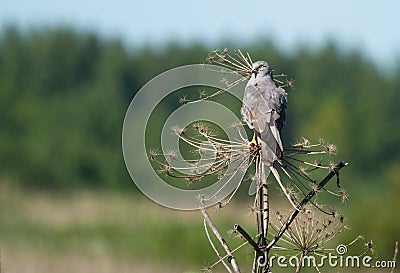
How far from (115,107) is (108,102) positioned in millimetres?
354

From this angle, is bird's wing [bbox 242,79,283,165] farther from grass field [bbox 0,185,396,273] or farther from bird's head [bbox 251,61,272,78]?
grass field [bbox 0,185,396,273]

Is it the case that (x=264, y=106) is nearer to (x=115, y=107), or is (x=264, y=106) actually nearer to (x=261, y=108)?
(x=261, y=108)

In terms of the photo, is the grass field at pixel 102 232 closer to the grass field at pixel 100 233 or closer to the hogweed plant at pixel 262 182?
the grass field at pixel 100 233

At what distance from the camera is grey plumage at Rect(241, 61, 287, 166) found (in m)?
3.77

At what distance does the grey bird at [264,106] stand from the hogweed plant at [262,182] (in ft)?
0.83

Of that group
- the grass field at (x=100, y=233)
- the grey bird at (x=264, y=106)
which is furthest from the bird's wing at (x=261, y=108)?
the grass field at (x=100, y=233)

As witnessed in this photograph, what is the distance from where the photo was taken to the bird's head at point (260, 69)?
3.47 m

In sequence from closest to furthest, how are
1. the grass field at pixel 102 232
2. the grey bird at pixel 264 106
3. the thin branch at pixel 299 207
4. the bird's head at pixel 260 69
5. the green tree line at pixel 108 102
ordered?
1. the thin branch at pixel 299 207
2. the bird's head at pixel 260 69
3. the grey bird at pixel 264 106
4. the grass field at pixel 102 232
5. the green tree line at pixel 108 102

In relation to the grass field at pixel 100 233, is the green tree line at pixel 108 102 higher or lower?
higher

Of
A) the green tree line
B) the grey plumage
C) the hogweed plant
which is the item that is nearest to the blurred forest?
the green tree line

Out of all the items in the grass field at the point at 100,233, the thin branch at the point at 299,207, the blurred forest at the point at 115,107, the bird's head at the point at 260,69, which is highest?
the blurred forest at the point at 115,107

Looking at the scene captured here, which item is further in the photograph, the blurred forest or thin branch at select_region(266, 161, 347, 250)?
the blurred forest

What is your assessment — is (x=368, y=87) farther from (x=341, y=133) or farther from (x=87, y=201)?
(x=87, y=201)

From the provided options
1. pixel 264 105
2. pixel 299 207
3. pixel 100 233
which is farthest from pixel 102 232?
pixel 299 207
